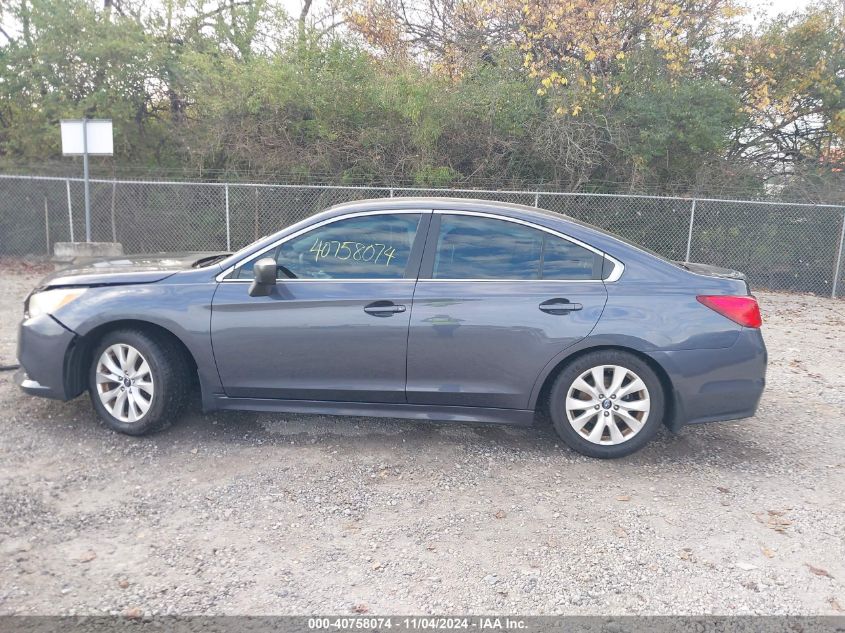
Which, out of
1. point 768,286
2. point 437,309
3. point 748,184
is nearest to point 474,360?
point 437,309

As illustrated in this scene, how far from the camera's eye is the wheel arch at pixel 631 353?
14.3 feet

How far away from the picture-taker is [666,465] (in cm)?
448

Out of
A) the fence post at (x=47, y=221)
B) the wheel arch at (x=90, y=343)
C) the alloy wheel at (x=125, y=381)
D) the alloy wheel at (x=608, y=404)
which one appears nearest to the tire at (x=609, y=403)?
the alloy wheel at (x=608, y=404)

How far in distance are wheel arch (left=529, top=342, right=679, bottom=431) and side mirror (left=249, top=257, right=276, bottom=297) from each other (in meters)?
1.84

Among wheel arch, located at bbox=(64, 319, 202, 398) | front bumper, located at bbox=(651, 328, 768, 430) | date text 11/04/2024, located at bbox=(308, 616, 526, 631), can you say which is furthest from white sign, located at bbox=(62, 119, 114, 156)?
date text 11/04/2024, located at bbox=(308, 616, 526, 631)

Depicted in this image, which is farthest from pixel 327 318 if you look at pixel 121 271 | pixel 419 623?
pixel 419 623

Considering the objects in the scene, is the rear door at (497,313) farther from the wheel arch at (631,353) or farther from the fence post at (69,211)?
the fence post at (69,211)

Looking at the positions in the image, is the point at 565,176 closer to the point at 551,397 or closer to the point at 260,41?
the point at 260,41

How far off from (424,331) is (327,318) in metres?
0.64

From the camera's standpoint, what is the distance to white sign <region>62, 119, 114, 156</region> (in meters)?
10.5

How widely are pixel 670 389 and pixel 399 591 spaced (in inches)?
91.1

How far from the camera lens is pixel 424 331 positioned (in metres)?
4.38

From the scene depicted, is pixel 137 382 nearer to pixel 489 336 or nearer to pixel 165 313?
pixel 165 313

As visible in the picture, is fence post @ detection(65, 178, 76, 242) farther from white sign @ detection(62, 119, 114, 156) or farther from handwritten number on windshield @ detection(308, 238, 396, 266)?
handwritten number on windshield @ detection(308, 238, 396, 266)
